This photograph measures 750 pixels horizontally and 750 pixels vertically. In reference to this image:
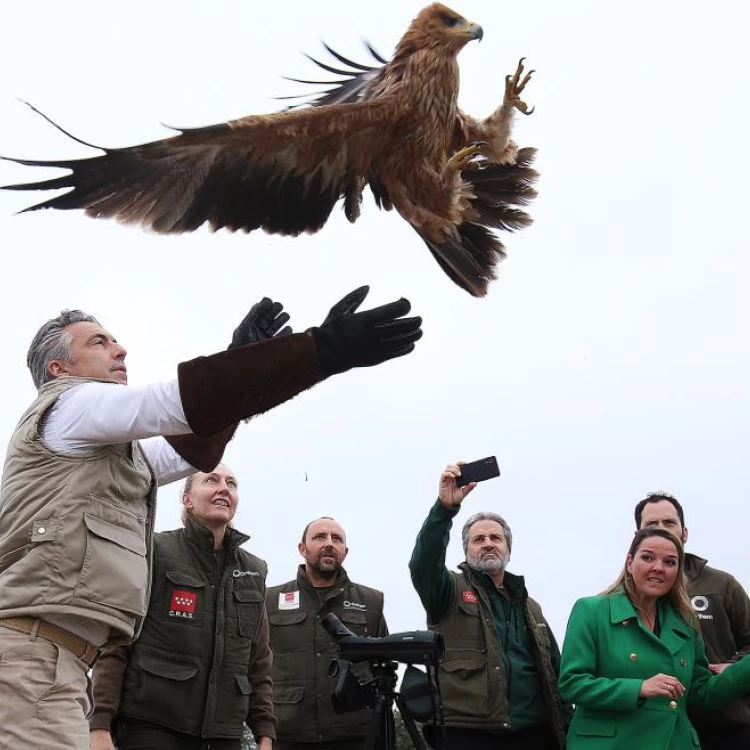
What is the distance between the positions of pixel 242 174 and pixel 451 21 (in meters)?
0.83

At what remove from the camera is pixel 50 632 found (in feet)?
7.25

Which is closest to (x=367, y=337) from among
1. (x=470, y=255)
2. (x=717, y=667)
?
(x=470, y=255)

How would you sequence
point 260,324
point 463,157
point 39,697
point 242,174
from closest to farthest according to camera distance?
point 39,697, point 260,324, point 463,157, point 242,174

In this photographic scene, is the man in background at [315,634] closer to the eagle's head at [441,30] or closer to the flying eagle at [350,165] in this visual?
the flying eagle at [350,165]

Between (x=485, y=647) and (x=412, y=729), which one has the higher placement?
(x=485, y=647)

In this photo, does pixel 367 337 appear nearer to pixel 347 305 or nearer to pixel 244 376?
pixel 347 305

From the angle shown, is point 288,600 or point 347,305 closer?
point 347,305

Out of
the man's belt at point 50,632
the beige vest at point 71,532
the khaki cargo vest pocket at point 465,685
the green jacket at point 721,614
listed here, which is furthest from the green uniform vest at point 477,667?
the man's belt at point 50,632

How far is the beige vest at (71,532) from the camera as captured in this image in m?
2.18

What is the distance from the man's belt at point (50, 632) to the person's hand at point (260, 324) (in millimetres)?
734

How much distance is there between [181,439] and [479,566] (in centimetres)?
165

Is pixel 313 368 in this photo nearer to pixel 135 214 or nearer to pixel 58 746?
pixel 58 746

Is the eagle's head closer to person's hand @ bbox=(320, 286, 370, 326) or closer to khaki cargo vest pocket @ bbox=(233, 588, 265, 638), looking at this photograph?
person's hand @ bbox=(320, 286, 370, 326)

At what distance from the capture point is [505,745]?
3602mm
